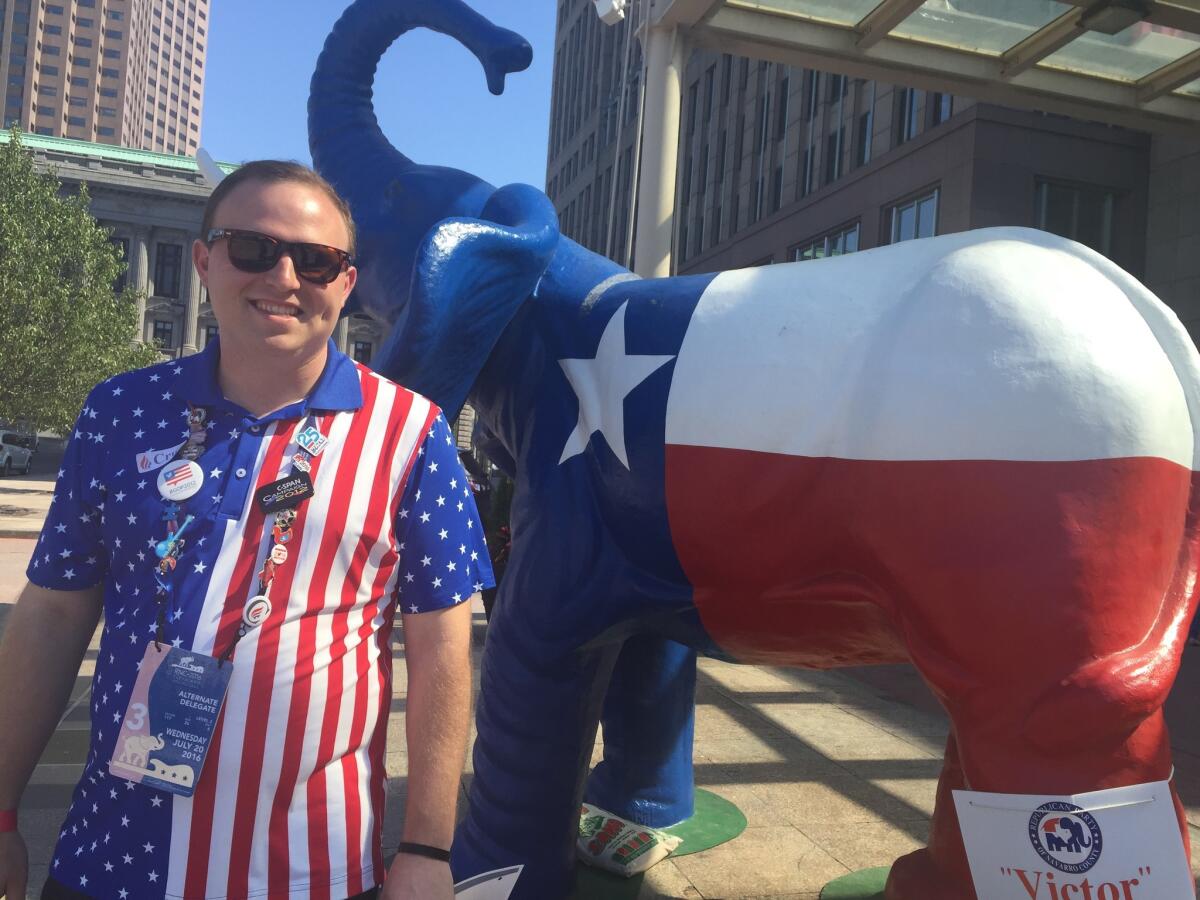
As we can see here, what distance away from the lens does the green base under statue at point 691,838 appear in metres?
3.11

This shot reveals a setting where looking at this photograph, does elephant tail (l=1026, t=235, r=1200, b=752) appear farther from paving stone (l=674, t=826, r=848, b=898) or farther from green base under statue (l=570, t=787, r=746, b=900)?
paving stone (l=674, t=826, r=848, b=898)

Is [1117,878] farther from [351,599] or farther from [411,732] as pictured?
[351,599]

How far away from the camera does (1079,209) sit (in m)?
15.5

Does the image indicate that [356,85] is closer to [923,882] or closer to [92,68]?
[923,882]

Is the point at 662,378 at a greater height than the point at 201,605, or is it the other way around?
the point at 662,378

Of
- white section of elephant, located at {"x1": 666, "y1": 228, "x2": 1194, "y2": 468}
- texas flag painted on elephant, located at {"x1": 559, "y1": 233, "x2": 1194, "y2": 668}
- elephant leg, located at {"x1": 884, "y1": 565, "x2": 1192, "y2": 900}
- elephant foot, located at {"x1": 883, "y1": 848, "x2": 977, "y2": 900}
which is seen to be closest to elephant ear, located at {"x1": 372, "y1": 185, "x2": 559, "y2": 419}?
texas flag painted on elephant, located at {"x1": 559, "y1": 233, "x2": 1194, "y2": 668}

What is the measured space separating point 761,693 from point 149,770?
17.9 feet

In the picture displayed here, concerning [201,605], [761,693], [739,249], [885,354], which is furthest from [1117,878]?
[739,249]

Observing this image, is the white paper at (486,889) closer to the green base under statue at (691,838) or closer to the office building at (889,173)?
the green base under statue at (691,838)

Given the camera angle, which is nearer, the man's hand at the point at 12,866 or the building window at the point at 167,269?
the man's hand at the point at 12,866

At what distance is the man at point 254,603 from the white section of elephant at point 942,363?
803 mm

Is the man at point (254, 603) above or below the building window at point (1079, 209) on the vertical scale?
below

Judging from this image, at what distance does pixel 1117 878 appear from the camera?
1.70m

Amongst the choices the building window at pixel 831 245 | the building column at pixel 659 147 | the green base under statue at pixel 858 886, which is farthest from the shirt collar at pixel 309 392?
the building window at pixel 831 245
